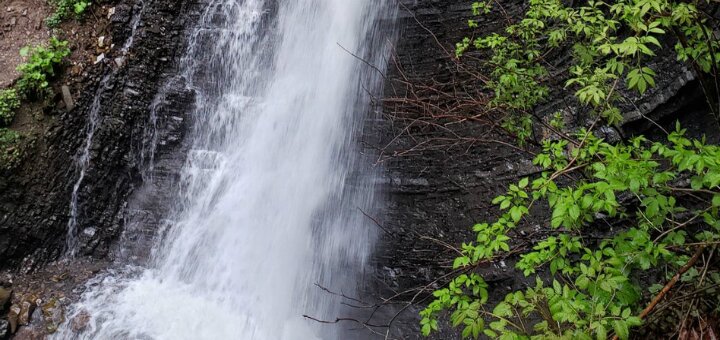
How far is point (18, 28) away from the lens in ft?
23.2

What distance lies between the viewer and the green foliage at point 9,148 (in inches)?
245

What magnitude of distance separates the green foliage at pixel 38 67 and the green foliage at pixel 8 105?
5.4 inches

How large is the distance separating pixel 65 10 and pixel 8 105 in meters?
2.02

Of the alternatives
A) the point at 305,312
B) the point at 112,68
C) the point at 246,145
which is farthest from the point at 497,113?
the point at 112,68

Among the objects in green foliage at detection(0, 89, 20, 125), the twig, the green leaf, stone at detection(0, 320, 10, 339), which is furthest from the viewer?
green foliage at detection(0, 89, 20, 125)

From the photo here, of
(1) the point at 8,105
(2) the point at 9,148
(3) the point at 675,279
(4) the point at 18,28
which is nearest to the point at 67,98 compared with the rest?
(1) the point at 8,105

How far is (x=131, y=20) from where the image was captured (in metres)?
7.45

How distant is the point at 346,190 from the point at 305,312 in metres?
1.76

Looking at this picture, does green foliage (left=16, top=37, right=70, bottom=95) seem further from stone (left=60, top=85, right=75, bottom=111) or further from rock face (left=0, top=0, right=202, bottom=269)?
rock face (left=0, top=0, right=202, bottom=269)

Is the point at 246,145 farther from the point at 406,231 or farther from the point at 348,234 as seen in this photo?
the point at 406,231

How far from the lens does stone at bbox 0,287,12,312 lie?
18.8ft

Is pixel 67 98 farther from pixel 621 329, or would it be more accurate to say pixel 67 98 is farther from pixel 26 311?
pixel 621 329

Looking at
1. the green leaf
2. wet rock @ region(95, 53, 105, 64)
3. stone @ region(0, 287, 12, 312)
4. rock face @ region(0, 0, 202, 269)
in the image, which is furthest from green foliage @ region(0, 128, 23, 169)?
the green leaf

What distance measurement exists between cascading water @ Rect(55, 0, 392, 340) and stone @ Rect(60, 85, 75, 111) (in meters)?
1.83
